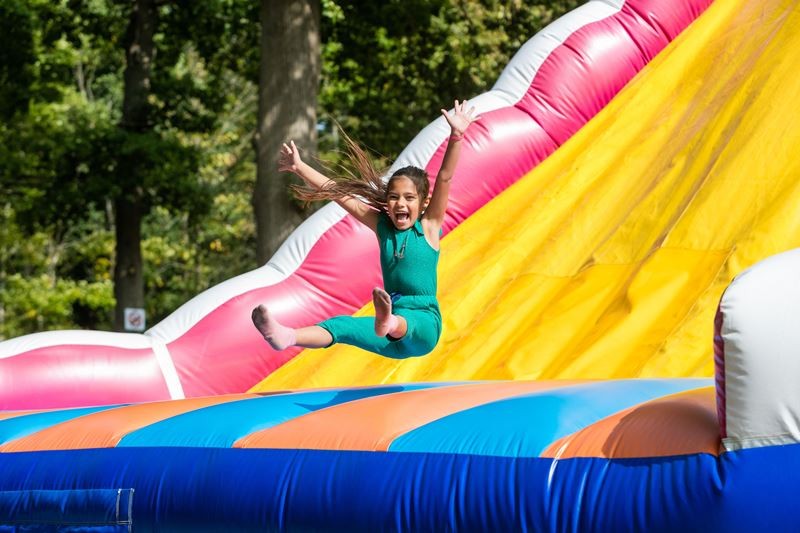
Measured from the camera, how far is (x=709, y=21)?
225 inches

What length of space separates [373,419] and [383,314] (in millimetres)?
528

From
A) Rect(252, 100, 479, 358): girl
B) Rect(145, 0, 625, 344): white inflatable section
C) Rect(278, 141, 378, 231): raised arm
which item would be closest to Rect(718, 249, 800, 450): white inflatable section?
Rect(252, 100, 479, 358): girl

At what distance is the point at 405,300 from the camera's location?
3666 mm

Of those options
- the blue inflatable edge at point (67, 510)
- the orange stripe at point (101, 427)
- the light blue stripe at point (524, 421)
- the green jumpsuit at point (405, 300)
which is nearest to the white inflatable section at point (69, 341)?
the orange stripe at point (101, 427)

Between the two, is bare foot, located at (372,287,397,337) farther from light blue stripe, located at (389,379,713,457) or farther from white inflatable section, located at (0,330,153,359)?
white inflatable section, located at (0,330,153,359)

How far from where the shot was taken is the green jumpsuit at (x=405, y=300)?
3.56 m

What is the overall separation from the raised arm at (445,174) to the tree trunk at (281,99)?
4.28 meters

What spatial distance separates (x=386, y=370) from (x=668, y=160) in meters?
1.49

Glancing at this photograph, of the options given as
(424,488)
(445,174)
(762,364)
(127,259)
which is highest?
(445,174)

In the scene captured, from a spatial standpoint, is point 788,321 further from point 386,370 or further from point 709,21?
point 709,21

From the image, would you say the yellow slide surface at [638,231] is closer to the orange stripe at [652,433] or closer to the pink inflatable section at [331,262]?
the pink inflatable section at [331,262]

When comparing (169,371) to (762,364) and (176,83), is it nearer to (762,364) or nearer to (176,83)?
(762,364)

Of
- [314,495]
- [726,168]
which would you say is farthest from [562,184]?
[314,495]

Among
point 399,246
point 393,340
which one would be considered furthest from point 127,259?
point 393,340
